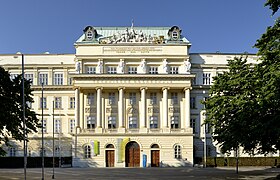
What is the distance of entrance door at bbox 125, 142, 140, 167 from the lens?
72.0 metres

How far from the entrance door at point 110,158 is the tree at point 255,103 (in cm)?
2574

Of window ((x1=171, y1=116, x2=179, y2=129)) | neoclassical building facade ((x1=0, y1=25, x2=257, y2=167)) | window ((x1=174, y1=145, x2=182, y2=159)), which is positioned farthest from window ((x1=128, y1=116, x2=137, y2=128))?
window ((x1=174, y1=145, x2=182, y2=159))

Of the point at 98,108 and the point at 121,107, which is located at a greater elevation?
the point at 121,107

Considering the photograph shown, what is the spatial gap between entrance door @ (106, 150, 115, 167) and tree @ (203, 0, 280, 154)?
2574 centimetres

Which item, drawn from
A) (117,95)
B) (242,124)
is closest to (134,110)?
(117,95)

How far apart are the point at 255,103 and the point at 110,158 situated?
1640 inches

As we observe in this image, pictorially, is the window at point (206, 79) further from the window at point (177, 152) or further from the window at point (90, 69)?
the window at point (90, 69)

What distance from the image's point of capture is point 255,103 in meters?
34.2

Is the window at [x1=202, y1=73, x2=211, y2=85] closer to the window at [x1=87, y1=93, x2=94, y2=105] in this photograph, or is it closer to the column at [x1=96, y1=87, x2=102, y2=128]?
the column at [x1=96, y1=87, x2=102, y2=128]

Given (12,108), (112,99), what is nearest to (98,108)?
(112,99)

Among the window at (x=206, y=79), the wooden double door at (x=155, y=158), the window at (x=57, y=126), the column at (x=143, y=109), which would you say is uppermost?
the window at (x=206, y=79)

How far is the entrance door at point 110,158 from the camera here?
71.8m

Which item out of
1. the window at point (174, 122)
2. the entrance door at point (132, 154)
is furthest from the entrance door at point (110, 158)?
the window at point (174, 122)

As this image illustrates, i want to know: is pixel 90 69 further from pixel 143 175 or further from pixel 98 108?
pixel 143 175
